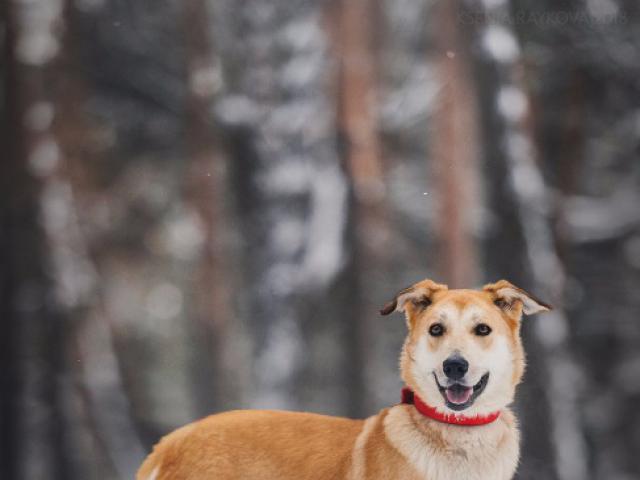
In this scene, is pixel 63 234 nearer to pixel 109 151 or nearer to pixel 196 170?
pixel 109 151

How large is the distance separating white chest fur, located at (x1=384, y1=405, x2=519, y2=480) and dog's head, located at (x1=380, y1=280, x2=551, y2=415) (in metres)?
0.07

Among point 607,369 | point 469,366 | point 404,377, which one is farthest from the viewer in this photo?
point 607,369

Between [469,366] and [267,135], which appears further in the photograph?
[267,135]

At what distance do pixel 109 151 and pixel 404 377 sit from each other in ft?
7.02

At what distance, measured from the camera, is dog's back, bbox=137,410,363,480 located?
2.60 metres

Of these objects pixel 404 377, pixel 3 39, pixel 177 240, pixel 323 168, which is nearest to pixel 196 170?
pixel 177 240

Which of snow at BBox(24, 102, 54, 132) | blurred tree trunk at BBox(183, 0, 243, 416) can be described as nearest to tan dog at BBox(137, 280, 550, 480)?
blurred tree trunk at BBox(183, 0, 243, 416)

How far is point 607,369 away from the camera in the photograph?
3.74 metres

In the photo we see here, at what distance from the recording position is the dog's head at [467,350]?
2416mm

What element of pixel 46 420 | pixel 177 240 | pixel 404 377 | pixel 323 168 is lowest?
pixel 46 420

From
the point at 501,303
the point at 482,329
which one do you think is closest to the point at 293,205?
the point at 501,303

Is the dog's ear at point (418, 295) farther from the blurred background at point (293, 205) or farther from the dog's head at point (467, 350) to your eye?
the blurred background at point (293, 205)

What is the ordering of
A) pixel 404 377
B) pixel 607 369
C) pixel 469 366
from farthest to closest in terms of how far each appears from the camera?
pixel 607 369, pixel 404 377, pixel 469 366

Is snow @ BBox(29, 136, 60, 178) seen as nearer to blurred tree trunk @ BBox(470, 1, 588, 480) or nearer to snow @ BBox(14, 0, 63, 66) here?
snow @ BBox(14, 0, 63, 66)
